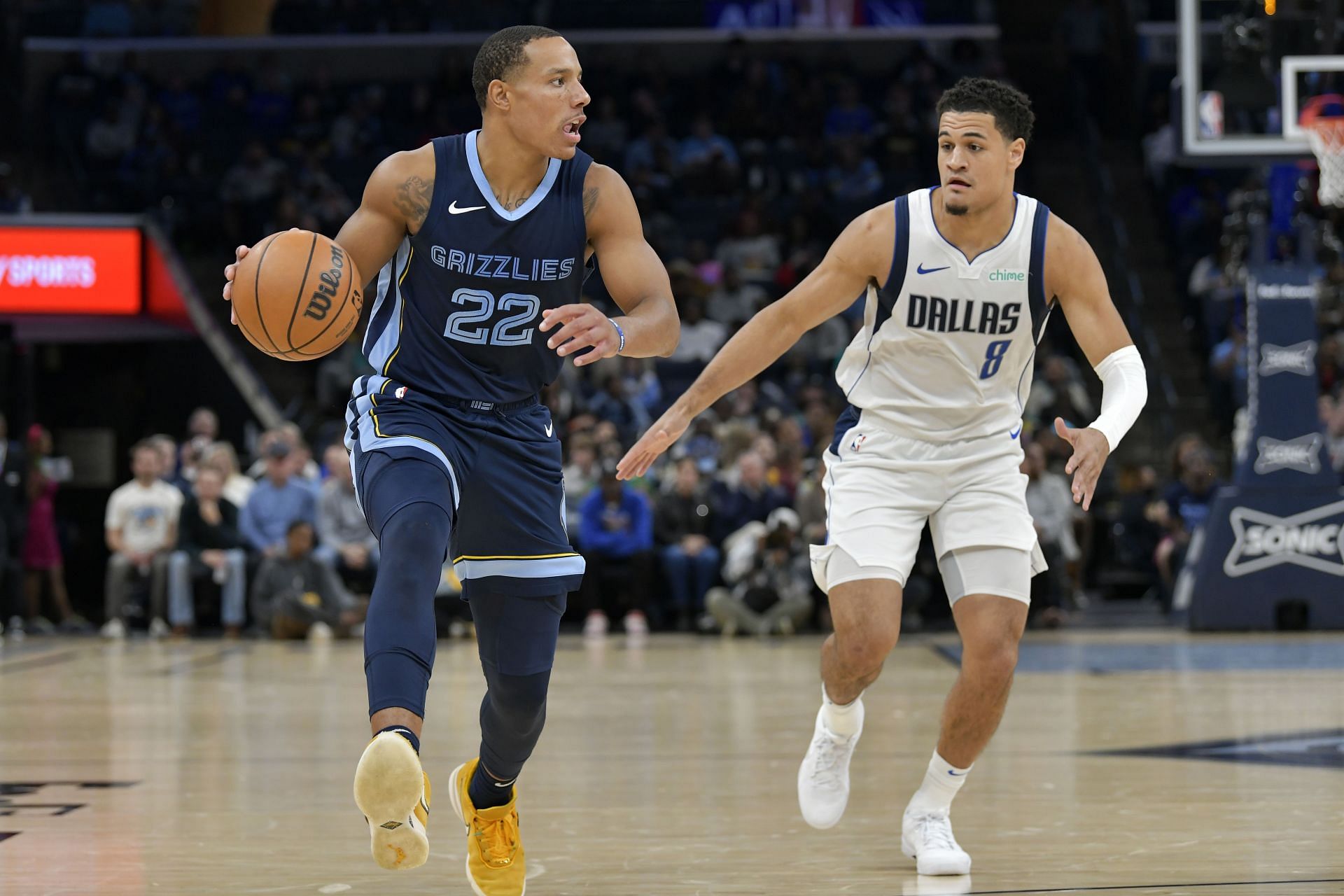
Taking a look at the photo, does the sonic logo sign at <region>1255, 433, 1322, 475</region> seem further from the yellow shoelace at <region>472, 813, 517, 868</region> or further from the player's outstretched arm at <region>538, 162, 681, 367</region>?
the yellow shoelace at <region>472, 813, 517, 868</region>

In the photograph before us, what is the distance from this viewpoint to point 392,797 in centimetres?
344

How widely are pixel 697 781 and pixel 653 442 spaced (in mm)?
2220

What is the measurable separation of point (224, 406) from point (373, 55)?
6.50 m

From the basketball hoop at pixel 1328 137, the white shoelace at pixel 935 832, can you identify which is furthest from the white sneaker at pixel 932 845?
the basketball hoop at pixel 1328 137

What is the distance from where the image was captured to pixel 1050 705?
28.2 feet

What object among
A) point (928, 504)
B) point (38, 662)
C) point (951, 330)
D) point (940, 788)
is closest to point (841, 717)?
point (940, 788)

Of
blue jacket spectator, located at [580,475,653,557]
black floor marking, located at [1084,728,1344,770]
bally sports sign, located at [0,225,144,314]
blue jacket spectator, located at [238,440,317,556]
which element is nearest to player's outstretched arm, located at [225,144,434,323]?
black floor marking, located at [1084,728,1344,770]

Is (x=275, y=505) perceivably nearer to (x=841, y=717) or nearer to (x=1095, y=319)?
(x=841, y=717)

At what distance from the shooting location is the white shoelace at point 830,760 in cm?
505

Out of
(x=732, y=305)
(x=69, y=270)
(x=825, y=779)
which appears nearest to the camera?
(x=825, y=779)

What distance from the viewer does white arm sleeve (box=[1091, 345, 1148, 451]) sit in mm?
4527

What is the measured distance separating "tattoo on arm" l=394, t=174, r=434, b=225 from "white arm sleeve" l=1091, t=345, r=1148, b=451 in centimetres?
180

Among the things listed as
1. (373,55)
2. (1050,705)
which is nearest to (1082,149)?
(373,55)

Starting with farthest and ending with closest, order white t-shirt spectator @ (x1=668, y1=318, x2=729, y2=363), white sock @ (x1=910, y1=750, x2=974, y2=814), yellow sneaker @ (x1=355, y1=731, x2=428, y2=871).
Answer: white t-shirt spectator @ (x1=668, y1=318, x2=729, y2=363)
white sock @ (x1=910, y1=750, x2=974, y2=814)
yellow sneaker @ (x1=355, y1=731, x2=428, y2=871)
